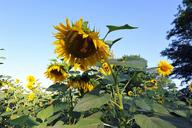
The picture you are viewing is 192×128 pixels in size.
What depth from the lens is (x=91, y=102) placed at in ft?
5.08

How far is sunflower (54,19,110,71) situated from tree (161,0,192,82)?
76.5 feet

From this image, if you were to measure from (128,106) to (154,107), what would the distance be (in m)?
0.19

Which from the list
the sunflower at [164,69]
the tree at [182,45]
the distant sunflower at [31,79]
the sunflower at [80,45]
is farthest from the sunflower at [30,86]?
the tree at [182,45]

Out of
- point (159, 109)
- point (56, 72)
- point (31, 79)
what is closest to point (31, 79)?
point (31, 79)

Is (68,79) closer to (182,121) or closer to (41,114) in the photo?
(41,114)

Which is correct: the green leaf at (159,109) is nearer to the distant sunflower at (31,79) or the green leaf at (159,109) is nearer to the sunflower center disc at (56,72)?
the sunflower center disc at (56,72)

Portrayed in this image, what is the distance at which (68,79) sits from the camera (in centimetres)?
234

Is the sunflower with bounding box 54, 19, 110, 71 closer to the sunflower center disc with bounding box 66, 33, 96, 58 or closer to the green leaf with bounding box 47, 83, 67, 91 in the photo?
the sunflower center disc with bounding box 66, 33, 96, 58

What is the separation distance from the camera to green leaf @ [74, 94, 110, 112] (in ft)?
4.99

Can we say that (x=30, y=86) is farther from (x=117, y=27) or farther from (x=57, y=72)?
(x=117, y=27)

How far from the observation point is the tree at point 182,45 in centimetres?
2459

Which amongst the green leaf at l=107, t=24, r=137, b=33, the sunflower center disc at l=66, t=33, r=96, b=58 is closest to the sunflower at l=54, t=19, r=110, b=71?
the sunflower center disc at l=66, t=33, r=96, b=58

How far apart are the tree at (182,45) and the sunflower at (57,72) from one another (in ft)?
74.6

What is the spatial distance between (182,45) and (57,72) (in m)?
23.8
